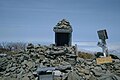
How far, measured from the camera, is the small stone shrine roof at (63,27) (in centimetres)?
2702

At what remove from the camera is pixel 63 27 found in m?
27.1

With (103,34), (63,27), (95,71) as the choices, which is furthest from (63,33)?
(95,71)

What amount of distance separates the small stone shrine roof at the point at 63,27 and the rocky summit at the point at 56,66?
8.32 feet

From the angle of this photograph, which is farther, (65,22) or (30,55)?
(65,22)

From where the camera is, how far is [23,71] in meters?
19.9

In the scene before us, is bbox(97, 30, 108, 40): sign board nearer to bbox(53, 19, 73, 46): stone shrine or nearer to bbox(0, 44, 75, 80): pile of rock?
bbox(0, 44, 75, 80): pile of rock

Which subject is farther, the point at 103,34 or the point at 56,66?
the point at 103,34

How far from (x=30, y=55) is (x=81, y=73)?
Result: 7273 mm

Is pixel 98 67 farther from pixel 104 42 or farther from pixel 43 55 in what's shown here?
pixel 43 55

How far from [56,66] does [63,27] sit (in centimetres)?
813

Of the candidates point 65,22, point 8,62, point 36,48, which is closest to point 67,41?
point 65,22

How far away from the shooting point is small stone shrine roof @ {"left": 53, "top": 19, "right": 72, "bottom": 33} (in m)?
27.0

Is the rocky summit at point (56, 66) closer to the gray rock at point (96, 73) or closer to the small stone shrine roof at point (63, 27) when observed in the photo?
the gray rock at point (96, 73)

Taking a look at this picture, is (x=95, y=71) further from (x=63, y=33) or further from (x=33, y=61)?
(x=63, y=33)
